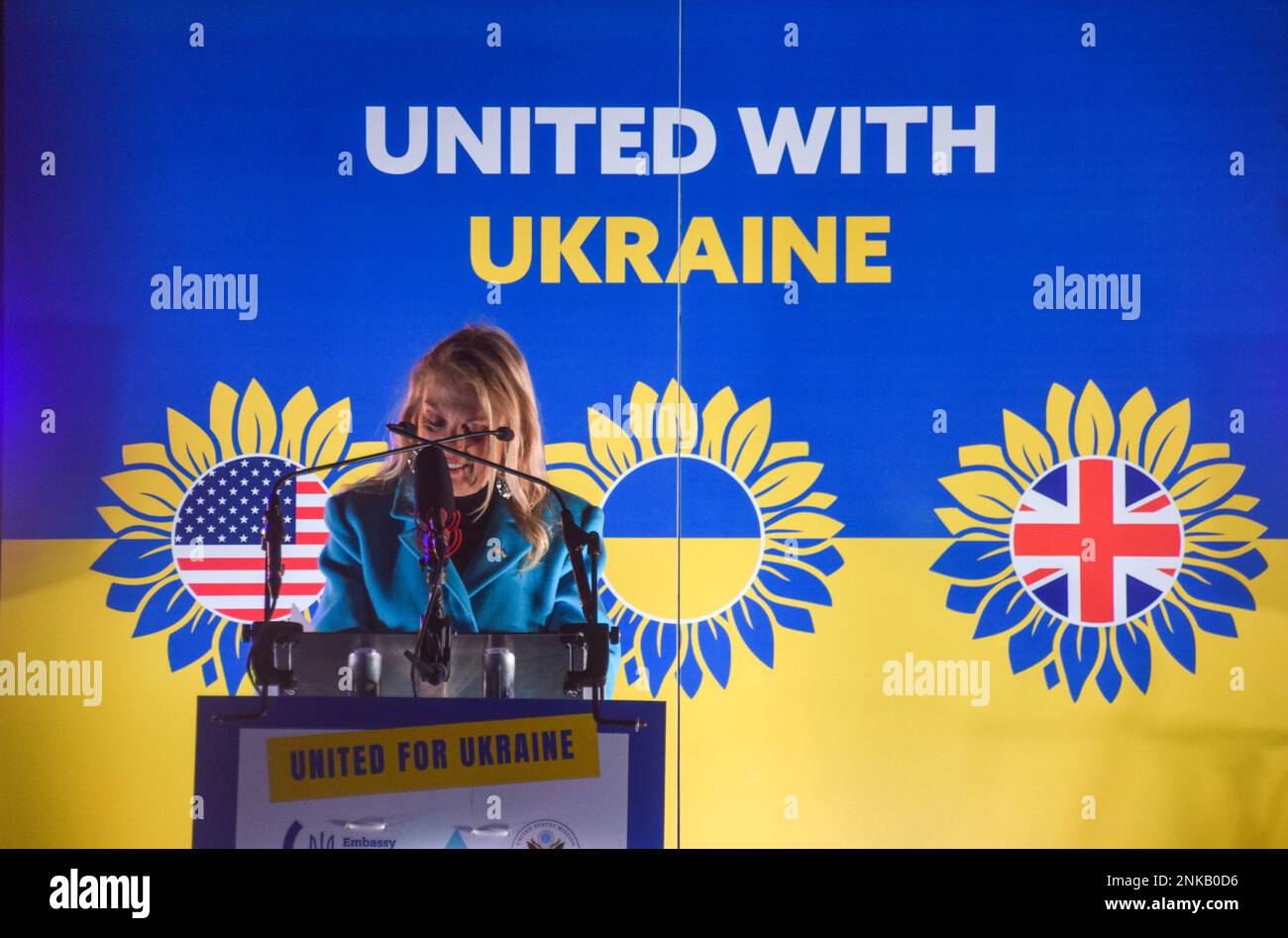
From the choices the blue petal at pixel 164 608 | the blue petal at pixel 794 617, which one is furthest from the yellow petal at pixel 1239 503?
the blue petal at pixel 164 608

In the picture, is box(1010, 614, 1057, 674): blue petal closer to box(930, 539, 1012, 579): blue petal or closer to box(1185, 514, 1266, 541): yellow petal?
box(930, 539, 1012, 579): blue petal

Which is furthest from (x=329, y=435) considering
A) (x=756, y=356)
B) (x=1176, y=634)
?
(x=1176, y=634)

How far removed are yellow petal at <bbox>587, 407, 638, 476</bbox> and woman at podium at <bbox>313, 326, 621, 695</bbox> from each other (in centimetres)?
13

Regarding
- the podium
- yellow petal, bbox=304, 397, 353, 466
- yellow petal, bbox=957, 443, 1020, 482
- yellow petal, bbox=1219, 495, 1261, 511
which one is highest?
yellow petal, bbox=304, 397, 353, 466

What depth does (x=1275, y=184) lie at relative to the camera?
143 inches

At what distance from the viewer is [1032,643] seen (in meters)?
3.64

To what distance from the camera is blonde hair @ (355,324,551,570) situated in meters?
3.68

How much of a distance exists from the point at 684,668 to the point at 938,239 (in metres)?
1.38

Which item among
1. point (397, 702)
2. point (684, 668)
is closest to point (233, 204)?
point (397, 702)

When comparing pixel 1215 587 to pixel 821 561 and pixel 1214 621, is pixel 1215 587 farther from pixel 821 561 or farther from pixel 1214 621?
Answer: pixel 821 561

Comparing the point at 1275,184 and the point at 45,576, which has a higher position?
the point at 1275,184
